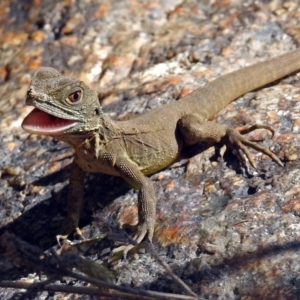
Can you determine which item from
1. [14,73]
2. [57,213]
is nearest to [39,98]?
[57,213]

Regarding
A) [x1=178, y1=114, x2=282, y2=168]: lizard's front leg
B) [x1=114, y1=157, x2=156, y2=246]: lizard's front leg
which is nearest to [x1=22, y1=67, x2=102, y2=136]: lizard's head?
[x1=114, y1=157, x2=156, y2=246]: lizard's front leg

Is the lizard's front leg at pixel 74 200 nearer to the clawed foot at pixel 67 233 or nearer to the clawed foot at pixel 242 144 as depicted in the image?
the clawed foot at pixel 67 233

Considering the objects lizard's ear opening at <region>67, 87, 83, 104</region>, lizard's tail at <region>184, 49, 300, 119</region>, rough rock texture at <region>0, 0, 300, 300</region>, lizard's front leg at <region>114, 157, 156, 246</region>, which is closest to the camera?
rough rock texture at <region>0, 0, 300, 300</region>

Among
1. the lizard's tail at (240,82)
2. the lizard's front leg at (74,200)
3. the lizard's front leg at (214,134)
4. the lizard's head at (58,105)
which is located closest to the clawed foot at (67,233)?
the lizard's front leg at (74,200)

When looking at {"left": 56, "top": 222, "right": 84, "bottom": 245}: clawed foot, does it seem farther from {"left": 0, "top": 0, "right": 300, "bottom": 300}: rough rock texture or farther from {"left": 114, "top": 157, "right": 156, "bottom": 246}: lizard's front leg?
{"left": 114, "top": 157, "right": 156, "bottom": 246}: lizard's front leg

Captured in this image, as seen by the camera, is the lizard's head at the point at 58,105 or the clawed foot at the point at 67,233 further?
the clawed foot at the point at 67,233

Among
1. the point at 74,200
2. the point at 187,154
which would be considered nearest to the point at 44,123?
the point at 74,200

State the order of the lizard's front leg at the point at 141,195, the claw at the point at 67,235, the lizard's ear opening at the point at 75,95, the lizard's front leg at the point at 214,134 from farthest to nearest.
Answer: the lizard's front leg at the point at 214,134
the claw at the point at 67,235
the lizard's ear opening at the point at 75,95
the lizard's front leg at the point at 141,195

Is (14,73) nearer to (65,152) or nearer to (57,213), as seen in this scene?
(65,152)
